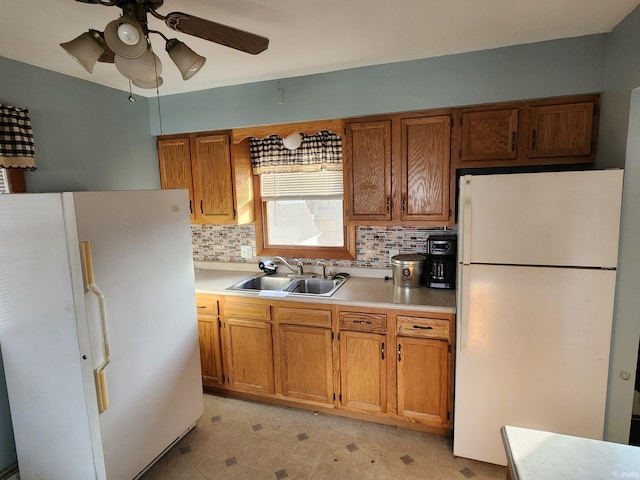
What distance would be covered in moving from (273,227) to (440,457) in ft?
7.00

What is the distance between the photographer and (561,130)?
2184 millimetres

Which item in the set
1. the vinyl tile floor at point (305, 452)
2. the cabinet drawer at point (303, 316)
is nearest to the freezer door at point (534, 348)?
the vinyl tile floor at point (305, 452)

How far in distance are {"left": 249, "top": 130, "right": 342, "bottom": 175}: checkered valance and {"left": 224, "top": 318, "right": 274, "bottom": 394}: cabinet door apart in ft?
4.30

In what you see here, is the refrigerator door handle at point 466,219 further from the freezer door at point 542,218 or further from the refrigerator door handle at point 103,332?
the refrigerator door handle at point 103,332

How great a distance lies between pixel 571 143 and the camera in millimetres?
2172

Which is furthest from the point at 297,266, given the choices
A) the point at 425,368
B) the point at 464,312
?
the point at 464,312

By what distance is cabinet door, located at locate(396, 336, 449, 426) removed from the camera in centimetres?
227

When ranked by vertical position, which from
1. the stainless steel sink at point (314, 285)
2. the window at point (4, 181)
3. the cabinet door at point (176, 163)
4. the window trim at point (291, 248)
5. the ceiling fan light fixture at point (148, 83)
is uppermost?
the ceiling fan light fixture at point (148, 83)

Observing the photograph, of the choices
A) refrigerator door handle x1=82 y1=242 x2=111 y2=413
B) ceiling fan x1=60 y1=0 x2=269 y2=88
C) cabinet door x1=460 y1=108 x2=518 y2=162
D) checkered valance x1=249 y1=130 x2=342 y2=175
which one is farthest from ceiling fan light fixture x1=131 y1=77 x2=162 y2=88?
cabinet door x1=460 y1=108 x2=518 y2=162

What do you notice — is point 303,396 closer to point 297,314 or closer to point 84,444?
point 297,314

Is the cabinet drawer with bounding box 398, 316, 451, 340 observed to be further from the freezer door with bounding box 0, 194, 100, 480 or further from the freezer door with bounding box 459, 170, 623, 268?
the freezer door with bounding box 0, 194, 100, 480

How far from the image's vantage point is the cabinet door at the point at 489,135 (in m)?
2.26

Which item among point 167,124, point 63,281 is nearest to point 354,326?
point 63,281

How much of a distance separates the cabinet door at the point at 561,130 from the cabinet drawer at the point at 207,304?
2.40 meters
